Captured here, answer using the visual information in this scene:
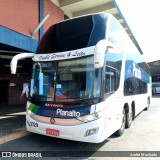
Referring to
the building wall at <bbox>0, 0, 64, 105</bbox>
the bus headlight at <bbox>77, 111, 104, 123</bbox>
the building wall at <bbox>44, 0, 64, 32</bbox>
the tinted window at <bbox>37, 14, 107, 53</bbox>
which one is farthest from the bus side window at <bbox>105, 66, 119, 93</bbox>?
the building wall at <bbox>44, 0, 64, 32</bbox>

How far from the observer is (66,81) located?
5.34 metres

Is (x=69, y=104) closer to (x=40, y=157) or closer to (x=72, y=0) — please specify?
(x=40, y=157)

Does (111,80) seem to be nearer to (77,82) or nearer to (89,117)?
(77,82)

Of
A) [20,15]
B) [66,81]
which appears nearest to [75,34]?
[66,81]

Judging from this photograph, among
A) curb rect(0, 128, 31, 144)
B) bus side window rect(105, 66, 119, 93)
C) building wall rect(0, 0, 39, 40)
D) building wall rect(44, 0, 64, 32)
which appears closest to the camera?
bus side window rect(105, 66, 119, 93)

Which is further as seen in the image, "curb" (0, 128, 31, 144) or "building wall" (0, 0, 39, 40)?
"building wall" (0, 0, 39, 40)

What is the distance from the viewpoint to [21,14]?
934 cm

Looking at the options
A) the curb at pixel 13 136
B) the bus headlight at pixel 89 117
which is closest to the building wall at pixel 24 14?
the curb at pixel 13 136

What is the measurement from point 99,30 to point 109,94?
1.70 metres

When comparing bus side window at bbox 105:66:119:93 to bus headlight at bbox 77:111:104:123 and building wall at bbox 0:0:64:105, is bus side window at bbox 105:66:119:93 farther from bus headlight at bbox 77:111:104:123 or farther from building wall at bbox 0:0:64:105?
building wall at bbox 0:0:64:105

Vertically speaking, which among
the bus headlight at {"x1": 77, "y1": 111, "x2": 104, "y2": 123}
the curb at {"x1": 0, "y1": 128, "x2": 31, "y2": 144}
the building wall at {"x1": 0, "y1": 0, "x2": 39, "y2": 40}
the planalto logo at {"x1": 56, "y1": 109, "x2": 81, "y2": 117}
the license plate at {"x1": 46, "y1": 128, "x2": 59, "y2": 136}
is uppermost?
the building wall at {"x1": 0, "y1": 0, "x2": 39, "y2": 40}

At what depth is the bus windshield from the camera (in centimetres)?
506

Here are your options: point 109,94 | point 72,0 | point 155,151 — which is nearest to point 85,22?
point 109,94

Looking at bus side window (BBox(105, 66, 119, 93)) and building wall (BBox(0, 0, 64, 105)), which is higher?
building wall (BBox(0, 0, 64, 105))
